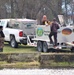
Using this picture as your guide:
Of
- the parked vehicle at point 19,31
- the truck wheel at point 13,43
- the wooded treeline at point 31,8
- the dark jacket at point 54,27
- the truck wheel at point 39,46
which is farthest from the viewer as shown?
the wooded treeline at point 31,8

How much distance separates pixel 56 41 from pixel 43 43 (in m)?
1.76

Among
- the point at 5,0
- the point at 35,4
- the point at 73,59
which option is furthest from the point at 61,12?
the point at 73,59

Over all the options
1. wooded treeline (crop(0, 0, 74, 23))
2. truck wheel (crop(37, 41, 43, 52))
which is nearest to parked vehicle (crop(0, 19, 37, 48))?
truck wheel (crop(37, 41, 43, 52))

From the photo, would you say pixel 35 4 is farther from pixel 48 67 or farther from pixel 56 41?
pixel 48 67

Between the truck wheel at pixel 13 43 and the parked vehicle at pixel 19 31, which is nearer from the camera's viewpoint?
the parked vehicle at pixel 19 31

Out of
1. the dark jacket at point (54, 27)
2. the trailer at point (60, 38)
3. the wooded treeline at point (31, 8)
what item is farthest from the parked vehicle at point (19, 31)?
the wooded treeline at point (31, 8)

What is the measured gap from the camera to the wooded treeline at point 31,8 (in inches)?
1569

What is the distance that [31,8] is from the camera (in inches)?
1574

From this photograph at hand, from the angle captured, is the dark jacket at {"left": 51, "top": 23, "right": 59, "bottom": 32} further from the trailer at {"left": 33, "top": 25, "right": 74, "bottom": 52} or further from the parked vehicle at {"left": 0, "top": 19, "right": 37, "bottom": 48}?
the parked vehicle at {"left": 0, "top": 19, "right": 37, "bottom": 48}

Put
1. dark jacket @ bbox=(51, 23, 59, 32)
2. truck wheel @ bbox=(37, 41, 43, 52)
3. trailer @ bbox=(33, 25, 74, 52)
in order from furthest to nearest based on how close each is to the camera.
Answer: truck wheel @ bbox=(37, 41, 43, 52) → dark jacket @ bbox=(51, 23, 59, 32) → trailer @ bbox=(33, 25, 74, 52)

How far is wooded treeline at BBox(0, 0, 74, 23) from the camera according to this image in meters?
39.8

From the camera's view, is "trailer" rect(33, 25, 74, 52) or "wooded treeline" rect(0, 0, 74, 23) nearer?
"trailer" rect(33, 25, 74, 52)

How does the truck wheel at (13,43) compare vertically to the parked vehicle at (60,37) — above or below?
below

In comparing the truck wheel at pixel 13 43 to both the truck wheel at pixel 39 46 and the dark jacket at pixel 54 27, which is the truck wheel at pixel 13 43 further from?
the dark jacket at pixel 54 27
